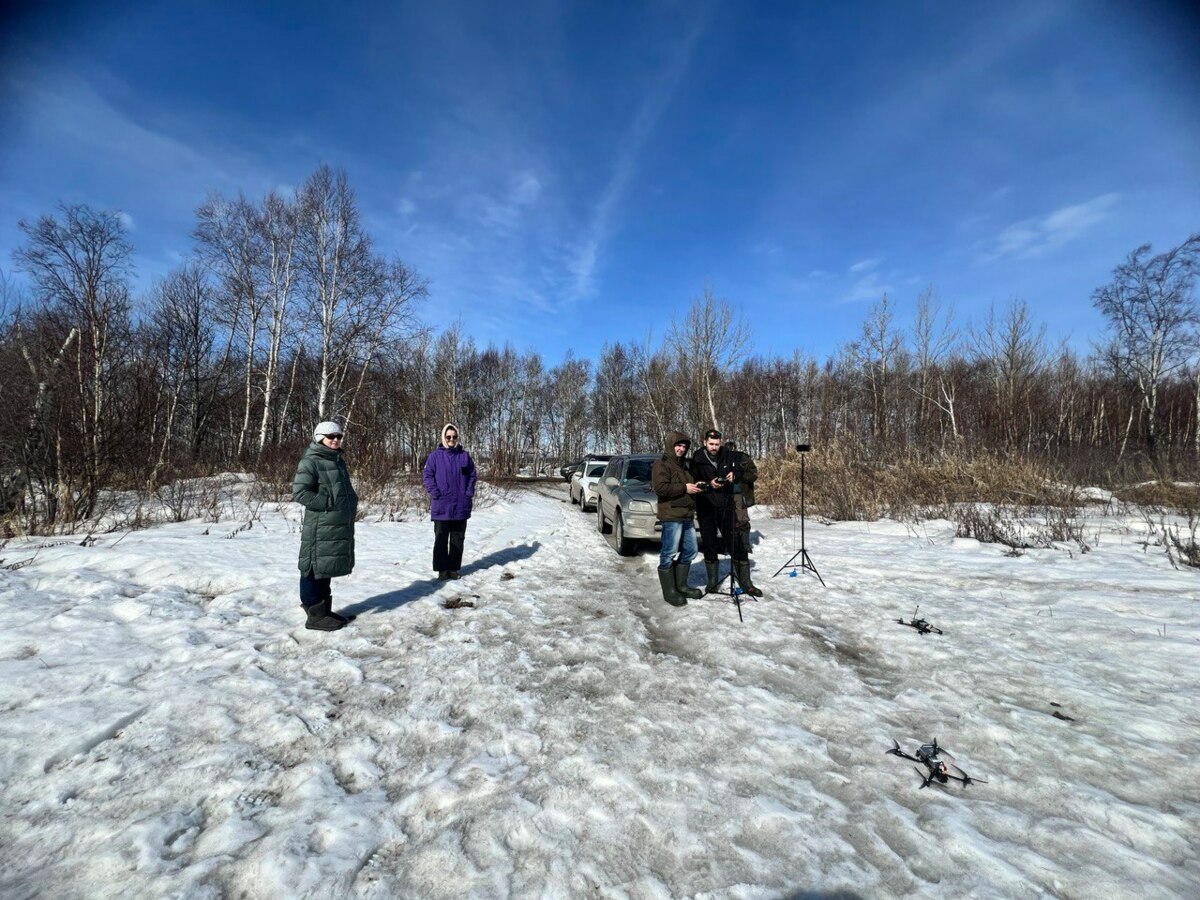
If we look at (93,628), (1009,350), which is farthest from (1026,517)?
(1009,350)

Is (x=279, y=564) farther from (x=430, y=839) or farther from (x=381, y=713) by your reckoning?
Answer: (x=430, y=839)

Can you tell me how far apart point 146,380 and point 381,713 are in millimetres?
9585

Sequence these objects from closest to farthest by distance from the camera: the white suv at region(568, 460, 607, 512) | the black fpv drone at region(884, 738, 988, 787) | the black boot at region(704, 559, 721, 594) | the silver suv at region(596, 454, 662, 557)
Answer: the black fpv drone at region(884, 738, 988, 787) → the black boot at region(704, 559, 721, 594) → the silver suv at region(596, 454, 662, 557) → the white suv at region(568, 460, 607, 512)

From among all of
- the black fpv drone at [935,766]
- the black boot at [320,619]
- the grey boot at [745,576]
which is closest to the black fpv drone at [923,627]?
the grey boot at [745,576]

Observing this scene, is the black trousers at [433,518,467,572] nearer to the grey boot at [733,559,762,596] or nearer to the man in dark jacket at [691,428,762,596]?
the man in dark jacket at [691,428,762,596]

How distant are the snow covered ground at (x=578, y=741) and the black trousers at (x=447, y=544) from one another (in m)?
0.82

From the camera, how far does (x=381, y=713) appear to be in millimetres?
3031

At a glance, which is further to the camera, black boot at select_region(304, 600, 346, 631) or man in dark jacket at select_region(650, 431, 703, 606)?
man in dark jacket at select_region(650, 431, 703, 606)

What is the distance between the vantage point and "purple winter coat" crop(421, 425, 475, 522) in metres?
6.15

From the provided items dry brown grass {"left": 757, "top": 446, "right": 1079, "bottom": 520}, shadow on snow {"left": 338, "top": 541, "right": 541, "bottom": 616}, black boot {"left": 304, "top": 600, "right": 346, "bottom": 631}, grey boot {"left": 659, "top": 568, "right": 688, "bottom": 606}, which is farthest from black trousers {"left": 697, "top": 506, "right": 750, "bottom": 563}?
dry brown grass {"left": 757, "top": 446, "right": 1079, "bottom": 520}

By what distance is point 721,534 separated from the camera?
6.03m

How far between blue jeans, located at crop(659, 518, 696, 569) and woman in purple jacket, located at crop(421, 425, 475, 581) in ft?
8.30

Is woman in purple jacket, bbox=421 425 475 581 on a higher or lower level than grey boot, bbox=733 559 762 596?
higher

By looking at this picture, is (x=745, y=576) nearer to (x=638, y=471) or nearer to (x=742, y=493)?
(x=742, y=493)
